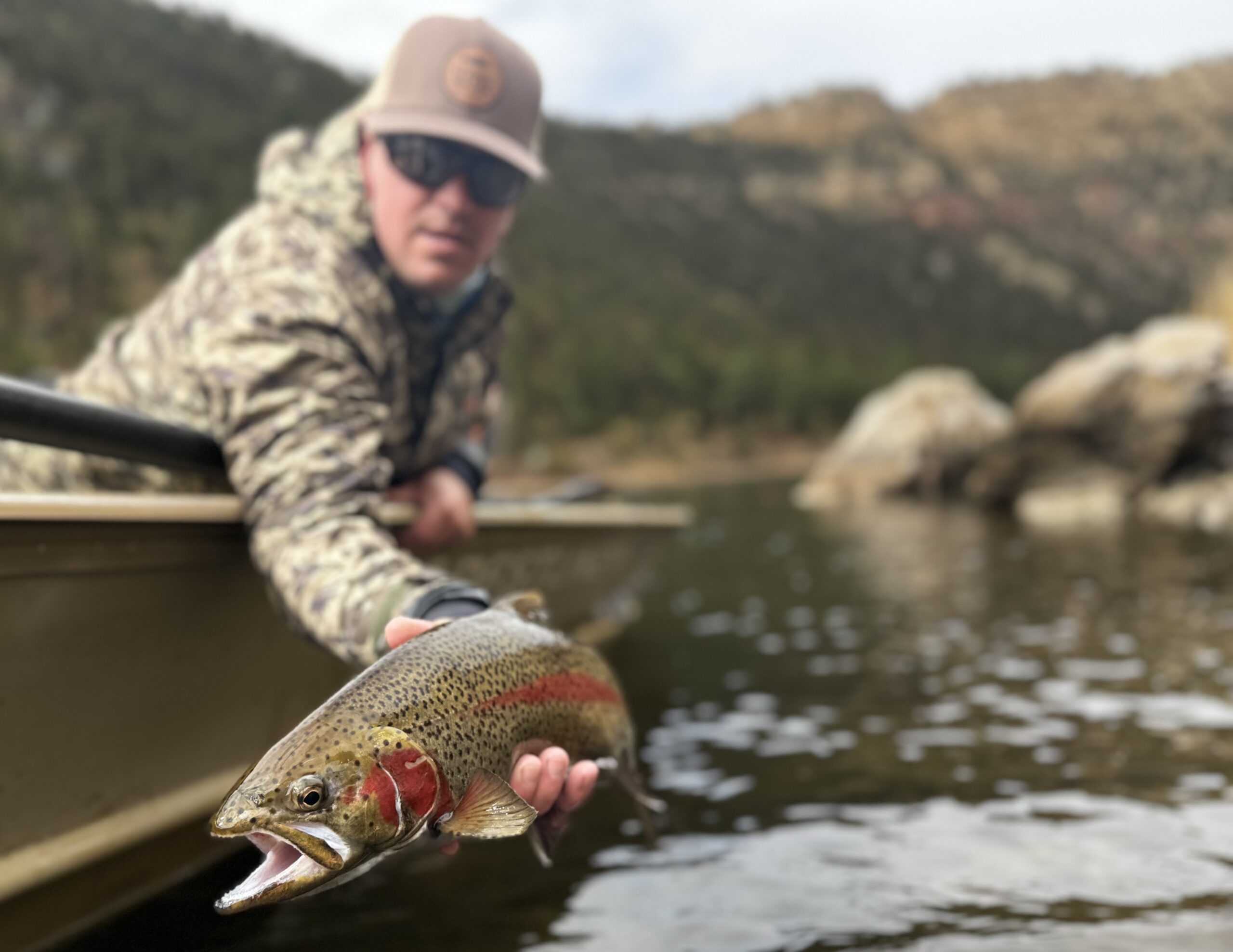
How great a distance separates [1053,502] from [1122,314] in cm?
10717

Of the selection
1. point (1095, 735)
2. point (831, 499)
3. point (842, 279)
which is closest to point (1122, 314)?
point (842, 279)

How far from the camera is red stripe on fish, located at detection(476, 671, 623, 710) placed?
2.01 meters

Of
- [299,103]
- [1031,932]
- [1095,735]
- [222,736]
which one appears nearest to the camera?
[1031,932]

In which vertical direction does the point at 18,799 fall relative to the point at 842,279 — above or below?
below


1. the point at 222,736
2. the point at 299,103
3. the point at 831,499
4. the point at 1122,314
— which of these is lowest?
the point at 831,499

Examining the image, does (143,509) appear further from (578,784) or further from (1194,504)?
(1194,504)

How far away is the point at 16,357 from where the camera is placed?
168ft

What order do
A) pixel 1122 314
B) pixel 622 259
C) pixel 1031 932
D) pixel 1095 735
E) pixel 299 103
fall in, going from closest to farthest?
1. pixel 1031 932
2. pixel 1095 735
3. pixel 299 103
4. pixel 622 259
5. pixel 1122 314

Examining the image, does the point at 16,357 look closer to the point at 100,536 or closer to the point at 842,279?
the point at 100,536

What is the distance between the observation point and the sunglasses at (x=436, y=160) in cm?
318

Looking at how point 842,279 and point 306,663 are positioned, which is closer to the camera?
point 306,663

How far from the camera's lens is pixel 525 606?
2.35 m

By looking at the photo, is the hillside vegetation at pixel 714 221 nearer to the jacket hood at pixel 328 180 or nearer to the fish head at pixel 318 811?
the jacket hood at pixel 328 180

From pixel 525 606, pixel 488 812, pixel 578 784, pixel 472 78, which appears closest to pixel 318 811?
pixel 488 812
